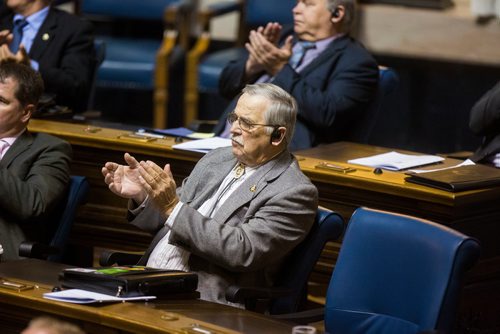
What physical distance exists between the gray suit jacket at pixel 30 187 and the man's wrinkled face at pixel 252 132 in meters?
0.74

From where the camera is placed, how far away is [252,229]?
386 centimetres

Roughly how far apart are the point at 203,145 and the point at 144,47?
288 centimetres

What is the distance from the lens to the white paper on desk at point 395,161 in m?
4.69

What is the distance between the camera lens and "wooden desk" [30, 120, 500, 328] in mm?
4344

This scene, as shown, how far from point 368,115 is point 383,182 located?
1.10 metres

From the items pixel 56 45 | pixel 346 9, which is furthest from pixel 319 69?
pixel 56 45

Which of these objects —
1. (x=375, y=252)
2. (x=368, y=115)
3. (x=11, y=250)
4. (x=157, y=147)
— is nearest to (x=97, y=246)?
Answer: (x=157, y=147)

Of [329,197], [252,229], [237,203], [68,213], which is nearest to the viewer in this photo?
[252,229]

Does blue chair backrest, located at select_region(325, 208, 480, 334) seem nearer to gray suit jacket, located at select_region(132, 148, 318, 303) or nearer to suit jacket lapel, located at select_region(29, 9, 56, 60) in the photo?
gray suit jacket, located at select_region(132, 148, 318, 303)

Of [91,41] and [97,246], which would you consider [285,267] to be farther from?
[91,41]

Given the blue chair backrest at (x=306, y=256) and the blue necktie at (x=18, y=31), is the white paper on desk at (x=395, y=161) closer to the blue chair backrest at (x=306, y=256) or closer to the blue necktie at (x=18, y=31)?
the blue chair backrest at (x=306, y=256)

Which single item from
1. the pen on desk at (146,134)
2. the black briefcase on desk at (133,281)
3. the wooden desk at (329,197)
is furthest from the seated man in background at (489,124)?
the black briefcase on desk at (133,281)

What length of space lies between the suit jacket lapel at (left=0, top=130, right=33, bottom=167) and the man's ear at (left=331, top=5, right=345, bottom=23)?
1.62 meters

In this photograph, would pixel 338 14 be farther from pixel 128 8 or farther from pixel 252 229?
→ pixel 128 8
